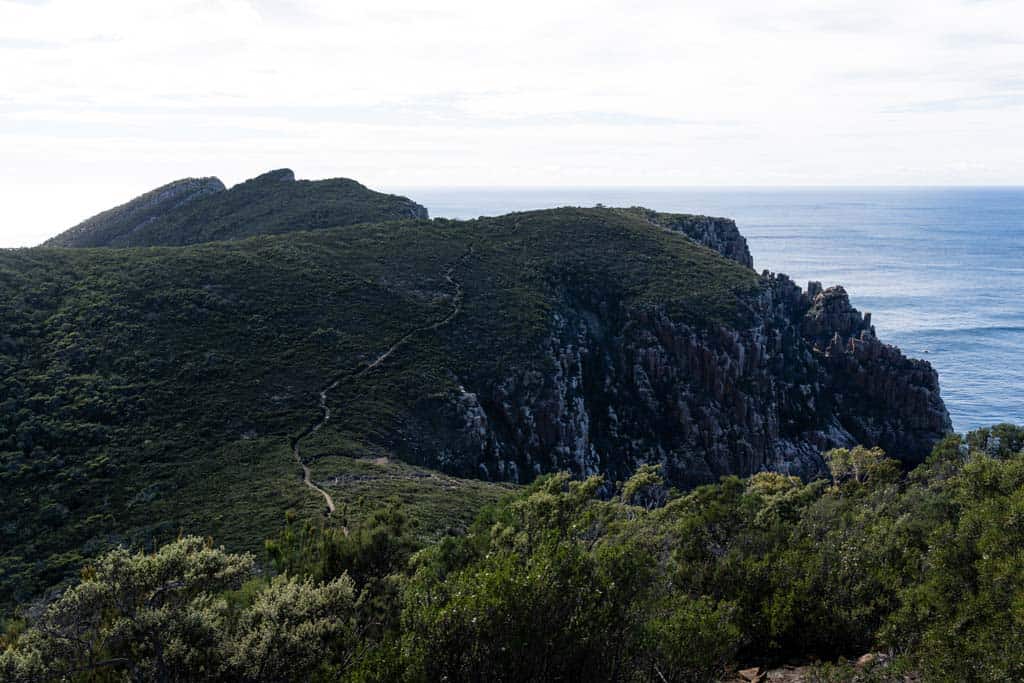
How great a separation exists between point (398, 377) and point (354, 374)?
3.18 meters

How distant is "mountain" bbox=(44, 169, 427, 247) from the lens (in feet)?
313

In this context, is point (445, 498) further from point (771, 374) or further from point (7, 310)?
point (771, 374)

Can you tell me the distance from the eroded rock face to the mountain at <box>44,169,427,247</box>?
4146 centimetres

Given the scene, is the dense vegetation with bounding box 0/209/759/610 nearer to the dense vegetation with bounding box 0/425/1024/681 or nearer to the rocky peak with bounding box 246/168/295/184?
the dense vegetation with bounding box 0/425/1024/681

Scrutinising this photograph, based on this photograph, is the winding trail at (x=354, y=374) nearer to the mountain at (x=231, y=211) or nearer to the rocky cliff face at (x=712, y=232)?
the mountain at (x=231, y=211)

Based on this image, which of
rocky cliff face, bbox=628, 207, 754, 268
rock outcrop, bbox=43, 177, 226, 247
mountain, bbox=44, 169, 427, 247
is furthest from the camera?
rock outcrop, bbox=43, 177, 226, 247

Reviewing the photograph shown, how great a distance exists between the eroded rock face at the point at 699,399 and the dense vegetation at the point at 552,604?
3523cm

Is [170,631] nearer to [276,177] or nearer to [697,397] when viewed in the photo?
[697,397]

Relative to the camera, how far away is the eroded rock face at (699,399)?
191 feet

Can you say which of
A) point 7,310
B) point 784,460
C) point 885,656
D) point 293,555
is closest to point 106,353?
point 7,310

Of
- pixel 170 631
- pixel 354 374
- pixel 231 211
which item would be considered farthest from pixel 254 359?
pixel 231 211

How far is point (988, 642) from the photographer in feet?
45.1

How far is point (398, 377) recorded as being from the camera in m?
52.1

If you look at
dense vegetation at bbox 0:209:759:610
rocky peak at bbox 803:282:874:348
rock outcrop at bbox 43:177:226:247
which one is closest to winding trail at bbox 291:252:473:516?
dense vegetation at bbox 0:209:759:610
